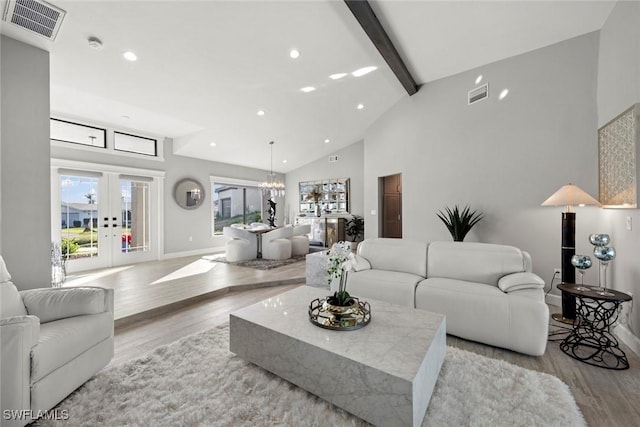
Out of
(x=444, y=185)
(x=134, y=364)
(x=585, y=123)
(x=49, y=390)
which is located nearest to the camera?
(x=49, y=390)

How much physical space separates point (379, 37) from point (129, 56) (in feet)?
10.3

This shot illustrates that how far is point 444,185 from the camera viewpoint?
452 cm

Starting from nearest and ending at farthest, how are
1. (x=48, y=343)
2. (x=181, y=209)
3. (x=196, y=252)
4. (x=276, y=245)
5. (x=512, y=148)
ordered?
(x=48, y=343) → (x=512, y=148) → (x=276, y=245) → (x=181, y=209) → (x=196, y=252)

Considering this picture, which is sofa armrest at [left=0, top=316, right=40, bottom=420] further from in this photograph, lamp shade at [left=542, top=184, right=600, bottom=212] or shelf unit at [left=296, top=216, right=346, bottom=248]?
shelf unit at [left=296, top=216, right=346, bottom=248]

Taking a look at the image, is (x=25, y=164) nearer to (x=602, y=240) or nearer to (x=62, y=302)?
(x=62, y=302)

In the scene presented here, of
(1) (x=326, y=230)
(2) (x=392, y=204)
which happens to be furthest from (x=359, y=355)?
(1) (x=326, y=230)

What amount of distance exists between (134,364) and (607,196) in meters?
4.76

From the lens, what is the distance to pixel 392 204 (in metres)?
6.18

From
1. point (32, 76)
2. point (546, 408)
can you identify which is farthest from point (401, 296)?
point (32, 76)

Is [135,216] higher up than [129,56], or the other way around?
[129,56]

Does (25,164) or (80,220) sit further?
(80,220)

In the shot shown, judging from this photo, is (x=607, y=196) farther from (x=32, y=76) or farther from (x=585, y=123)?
(x=32, y=76)

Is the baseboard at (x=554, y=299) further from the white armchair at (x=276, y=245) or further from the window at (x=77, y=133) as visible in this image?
the window at (x=77, y=133)

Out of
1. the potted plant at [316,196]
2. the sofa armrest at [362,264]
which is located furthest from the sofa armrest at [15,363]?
Answer: the potted plant at [316,196]
